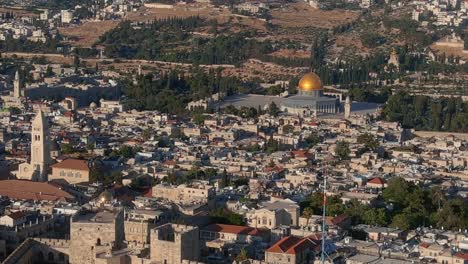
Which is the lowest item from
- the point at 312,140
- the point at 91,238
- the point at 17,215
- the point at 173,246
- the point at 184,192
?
the point at 312,140

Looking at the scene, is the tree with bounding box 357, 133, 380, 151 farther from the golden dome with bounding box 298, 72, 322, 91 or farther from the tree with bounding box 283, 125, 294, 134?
the golden dome with bounding box 298, 72, 322, 91

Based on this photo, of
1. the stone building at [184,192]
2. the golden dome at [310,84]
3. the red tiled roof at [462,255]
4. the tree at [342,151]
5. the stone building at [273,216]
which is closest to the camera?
the red tiled roof at [462,255]

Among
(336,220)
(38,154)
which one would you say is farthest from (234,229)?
(38,154)

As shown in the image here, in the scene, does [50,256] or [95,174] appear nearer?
[50,256]

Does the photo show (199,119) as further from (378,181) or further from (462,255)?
→ (462,255)

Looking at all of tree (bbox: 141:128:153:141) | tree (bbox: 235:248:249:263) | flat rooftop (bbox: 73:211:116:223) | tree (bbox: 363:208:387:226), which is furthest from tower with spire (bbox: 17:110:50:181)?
tree (bbox: 235:248:249:263)

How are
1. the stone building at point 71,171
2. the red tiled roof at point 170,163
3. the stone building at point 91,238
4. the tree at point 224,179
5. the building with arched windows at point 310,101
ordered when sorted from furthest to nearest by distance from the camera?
the building with arched windows at point 310,101
the red tiled roof at point 170,163
the tree at point 224,179
the stone building at point 71,171
the stone building at point 91,238

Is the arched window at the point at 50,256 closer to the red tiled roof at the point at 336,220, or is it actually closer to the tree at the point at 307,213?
the tree at the point at 307,213

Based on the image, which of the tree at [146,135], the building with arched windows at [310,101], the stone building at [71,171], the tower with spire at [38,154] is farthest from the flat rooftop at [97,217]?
the building with arched windows at [310,101]
